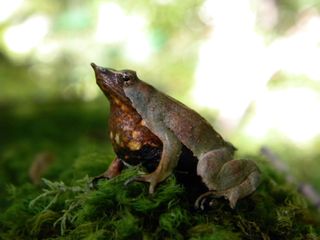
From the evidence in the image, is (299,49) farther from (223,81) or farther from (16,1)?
(16,1)

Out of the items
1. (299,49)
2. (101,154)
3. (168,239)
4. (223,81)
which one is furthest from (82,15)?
(168,239)

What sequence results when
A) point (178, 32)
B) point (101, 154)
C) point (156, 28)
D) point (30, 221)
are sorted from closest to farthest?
point (30, 221) < point (101, 154) < point (156, 28) < point (178, 32)

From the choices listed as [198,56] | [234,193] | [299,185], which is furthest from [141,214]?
[198,56]

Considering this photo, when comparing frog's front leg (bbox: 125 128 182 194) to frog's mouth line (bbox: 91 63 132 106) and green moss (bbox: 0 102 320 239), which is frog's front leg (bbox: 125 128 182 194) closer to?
→ green moss (bbox: 0 102 320 239)

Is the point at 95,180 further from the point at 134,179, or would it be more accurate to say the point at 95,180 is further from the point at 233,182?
the point at 233,182

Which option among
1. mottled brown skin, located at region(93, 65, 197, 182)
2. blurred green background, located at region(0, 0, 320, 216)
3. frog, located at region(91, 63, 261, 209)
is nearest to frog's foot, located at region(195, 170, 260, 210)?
frog, located at region(91, 63, 261, 209)
